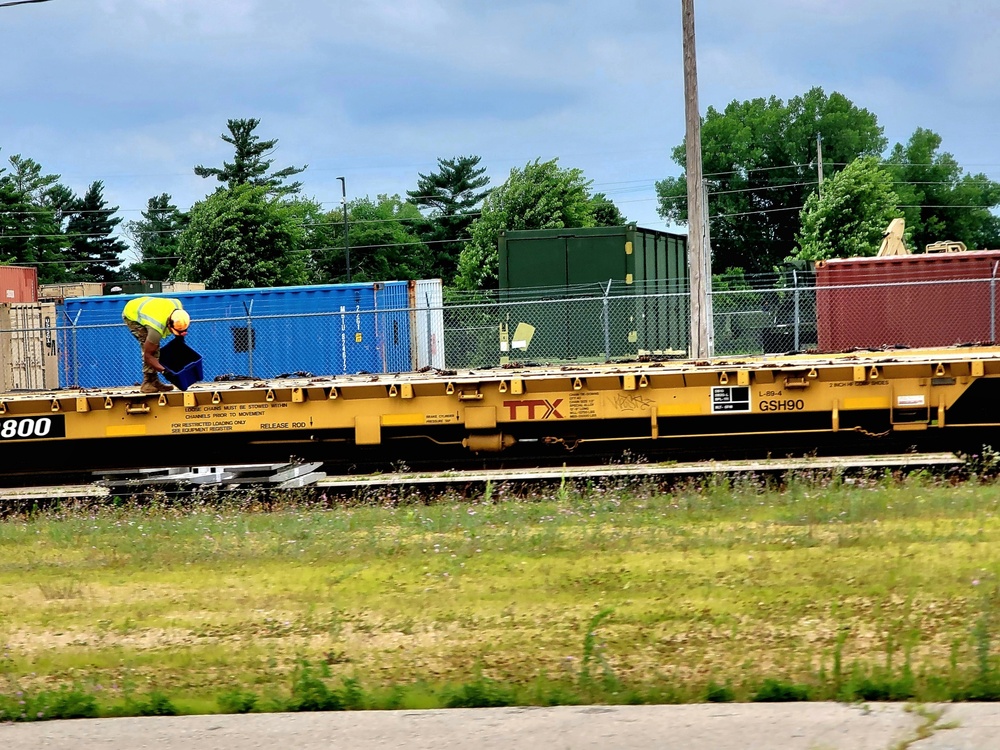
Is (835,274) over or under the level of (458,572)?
over

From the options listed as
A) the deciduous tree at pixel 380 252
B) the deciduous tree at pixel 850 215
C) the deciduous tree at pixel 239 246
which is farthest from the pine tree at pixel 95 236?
the deciduous tree at pixel 850 215

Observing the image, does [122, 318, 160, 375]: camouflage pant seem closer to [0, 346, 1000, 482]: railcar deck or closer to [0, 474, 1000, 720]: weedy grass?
[0, 346, 1000, 482]: railcar deck

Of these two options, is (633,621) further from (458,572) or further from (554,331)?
(554,331)

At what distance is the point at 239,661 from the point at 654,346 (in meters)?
22.4

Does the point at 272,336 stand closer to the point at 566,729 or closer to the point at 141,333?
the point at 141,333

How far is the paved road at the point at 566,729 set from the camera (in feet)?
14.4

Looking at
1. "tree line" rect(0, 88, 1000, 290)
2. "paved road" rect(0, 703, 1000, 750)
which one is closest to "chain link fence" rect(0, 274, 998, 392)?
"paved road" rect(0, 703, 1000, 750)

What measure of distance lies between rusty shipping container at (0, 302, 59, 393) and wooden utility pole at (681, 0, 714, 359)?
42.5 feet

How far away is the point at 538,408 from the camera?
1296cm

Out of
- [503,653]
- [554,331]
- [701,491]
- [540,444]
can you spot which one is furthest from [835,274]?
[503,653]

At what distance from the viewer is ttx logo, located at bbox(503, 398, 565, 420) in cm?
1294

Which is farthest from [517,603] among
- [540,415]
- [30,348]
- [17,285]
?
[17,285]

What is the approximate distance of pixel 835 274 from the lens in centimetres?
2588

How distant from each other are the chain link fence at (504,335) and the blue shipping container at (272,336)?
0.03 metres
